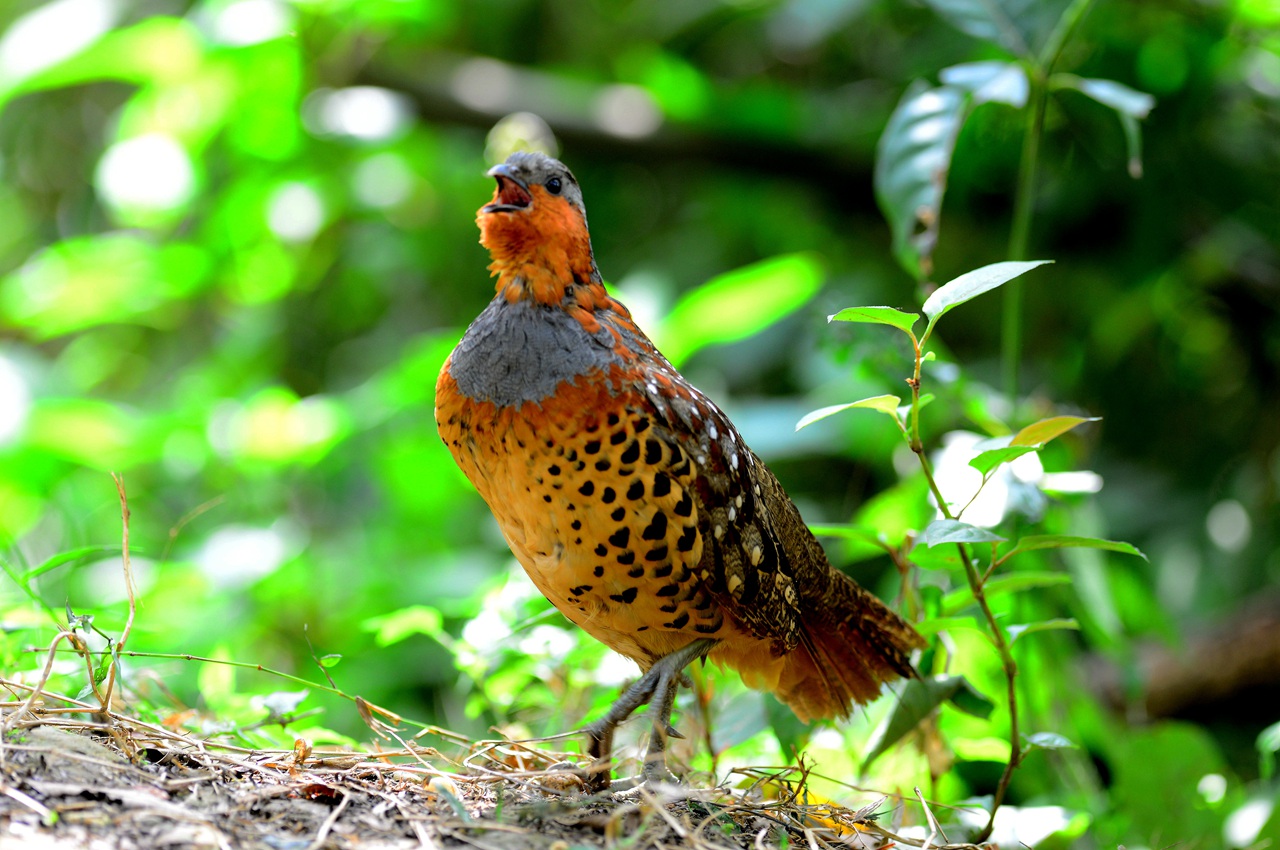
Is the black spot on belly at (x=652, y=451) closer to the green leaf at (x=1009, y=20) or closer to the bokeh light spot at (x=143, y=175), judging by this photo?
the green leaf at (x=1009, y=20)

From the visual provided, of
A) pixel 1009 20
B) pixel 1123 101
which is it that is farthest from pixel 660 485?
pixel 1009 20

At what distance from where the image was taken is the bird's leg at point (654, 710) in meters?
2.07

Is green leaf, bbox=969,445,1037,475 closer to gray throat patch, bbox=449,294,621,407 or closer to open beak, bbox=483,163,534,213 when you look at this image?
gray throat patch, bbox=449,294,621,407

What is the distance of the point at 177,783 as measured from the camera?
172cm

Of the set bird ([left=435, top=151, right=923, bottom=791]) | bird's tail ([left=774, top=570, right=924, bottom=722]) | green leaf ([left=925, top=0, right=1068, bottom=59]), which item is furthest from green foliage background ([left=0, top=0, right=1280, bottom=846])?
green leaf ([left=925, top=0, right=1068, bottom=59])

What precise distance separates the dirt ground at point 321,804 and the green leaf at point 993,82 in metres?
1.68

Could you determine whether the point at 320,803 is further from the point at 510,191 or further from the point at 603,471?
the point at 510,191

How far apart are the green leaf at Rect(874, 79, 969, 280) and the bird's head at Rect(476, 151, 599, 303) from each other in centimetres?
87

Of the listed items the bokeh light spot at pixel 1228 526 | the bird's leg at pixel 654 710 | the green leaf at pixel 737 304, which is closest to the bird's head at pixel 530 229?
the bird's leg at pixel 654 710

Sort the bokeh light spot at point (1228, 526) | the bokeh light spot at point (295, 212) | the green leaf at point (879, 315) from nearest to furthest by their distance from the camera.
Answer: the green leaf at point (879, 315) → the bokeh light spot at point (1228, 526) → the bokeh light spot at point (295, 212)

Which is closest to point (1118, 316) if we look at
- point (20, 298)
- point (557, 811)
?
point (557, 811)

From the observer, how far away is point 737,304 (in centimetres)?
351

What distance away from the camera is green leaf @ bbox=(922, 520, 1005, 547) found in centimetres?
177

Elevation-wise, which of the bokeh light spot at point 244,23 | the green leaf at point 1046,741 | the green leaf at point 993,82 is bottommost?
the green leaf at point 1046,741
